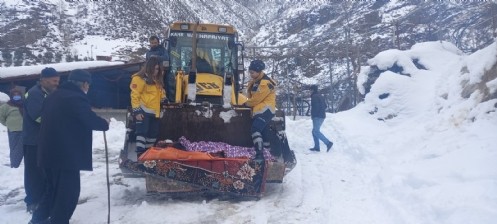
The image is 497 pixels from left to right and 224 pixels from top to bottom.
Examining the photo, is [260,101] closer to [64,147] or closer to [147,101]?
[147,101]

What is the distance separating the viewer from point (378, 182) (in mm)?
6539

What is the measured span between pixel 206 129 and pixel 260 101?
1.06 metres

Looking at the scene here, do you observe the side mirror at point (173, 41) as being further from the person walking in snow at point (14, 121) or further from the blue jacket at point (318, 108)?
the blue jacket at point (318, 108)

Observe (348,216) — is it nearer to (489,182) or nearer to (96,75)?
(489,182)

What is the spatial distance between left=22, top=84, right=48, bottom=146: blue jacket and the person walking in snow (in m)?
0.89

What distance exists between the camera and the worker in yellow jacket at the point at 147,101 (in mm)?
6395

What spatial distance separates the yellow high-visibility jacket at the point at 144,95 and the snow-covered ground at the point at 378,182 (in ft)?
4.28

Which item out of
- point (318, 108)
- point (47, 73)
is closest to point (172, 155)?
point (47, 73)

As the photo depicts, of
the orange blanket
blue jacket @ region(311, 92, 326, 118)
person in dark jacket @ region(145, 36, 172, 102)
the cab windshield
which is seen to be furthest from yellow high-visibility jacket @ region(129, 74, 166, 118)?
blue jacket @ region(311, 92, 326, 118)

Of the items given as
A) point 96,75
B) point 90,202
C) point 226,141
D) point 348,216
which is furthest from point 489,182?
point 96,75

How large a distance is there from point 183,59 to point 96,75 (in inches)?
416

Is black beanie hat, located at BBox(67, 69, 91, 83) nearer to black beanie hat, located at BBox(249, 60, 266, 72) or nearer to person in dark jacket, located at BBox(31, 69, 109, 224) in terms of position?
person in dark jacket, located at BBox(31, 69, 109, 224)

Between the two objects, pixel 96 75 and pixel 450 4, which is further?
pixel 450 4

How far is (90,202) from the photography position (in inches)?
230
